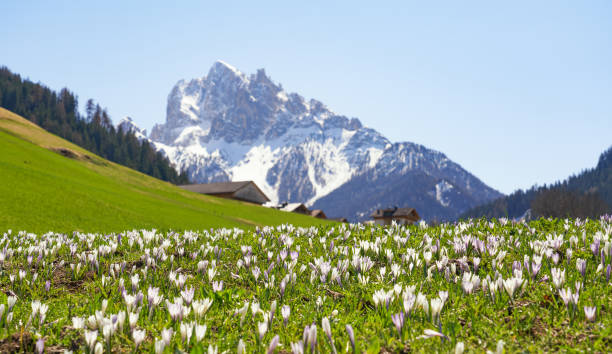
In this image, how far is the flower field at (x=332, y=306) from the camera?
124 inches

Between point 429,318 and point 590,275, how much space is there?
97.2 inches

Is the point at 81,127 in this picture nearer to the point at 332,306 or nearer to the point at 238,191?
the point at 238,191

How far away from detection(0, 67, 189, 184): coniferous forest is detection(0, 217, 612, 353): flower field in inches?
6435

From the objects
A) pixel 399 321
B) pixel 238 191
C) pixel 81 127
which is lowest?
pixel 399 321

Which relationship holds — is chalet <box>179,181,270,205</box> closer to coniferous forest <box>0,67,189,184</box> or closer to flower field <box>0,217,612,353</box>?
coniferous forest <box>0,67,189,184</box>

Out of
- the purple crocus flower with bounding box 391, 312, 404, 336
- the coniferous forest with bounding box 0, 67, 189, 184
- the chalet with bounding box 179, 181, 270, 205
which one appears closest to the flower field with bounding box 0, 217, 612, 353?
the purple crocus flower with bounding box 391, 312, 404, 336

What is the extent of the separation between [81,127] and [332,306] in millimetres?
189640

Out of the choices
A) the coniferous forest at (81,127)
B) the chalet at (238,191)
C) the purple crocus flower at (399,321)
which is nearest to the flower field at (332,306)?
the purple crocus flower at (399,321)

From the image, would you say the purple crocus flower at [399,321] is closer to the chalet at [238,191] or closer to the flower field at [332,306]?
the flower field at [332,306]

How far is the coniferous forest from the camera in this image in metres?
→ 158

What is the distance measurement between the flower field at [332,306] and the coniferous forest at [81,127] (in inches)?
6435

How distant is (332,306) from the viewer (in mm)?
4281

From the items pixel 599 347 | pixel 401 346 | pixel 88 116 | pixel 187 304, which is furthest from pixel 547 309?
pixel 88 116

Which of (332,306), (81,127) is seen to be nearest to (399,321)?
(332,306)
